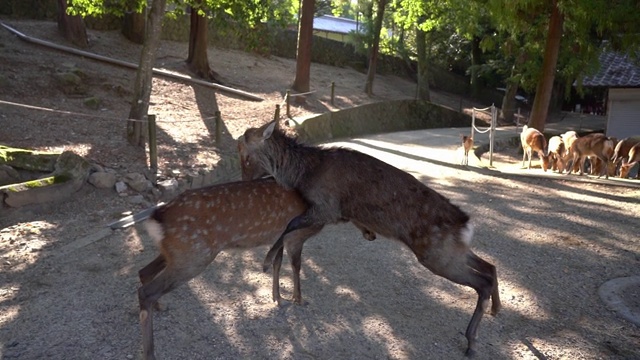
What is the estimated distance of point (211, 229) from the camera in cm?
433

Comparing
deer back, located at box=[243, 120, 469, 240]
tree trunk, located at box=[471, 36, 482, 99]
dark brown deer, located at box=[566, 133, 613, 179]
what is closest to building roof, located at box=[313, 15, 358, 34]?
tree trunk, located at box=[471, 36, 482, 99]

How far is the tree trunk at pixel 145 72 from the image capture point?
9.67 m

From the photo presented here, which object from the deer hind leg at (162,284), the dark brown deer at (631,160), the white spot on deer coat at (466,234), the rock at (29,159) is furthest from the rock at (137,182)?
the dark brown deer at (631,160)

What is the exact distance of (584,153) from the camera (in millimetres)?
13172

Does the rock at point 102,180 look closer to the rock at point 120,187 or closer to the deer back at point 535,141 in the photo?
the rock at point 120,187

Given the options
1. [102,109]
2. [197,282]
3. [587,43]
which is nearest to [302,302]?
[197,282]

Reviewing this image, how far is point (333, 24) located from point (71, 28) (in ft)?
108

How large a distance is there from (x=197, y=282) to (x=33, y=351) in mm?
1679

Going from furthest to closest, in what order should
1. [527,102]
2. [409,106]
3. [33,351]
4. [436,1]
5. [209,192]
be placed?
[527,102], [409,106], [436,1], [209,192], [33,351]

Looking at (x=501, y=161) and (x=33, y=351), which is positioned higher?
(x=501, y=161)

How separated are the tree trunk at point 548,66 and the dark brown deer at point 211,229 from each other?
1341 cm

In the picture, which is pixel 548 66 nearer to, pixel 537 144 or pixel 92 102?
pixel 537 144

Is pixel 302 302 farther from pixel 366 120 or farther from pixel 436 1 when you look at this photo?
pixel 436 1

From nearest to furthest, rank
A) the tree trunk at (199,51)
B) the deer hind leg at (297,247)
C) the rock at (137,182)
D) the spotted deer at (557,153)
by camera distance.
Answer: the deer hind leg at (297,247) < the rock at (137,182) < the spotted deer at (557,153) < the tree trunk at (199,51)
